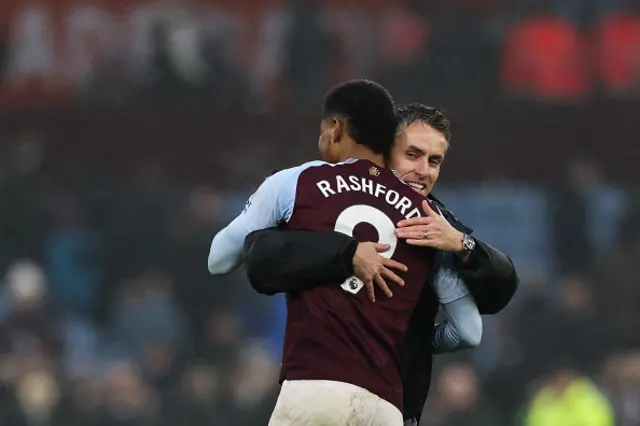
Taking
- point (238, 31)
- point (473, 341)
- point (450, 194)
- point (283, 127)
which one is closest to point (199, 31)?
point (238, 31)

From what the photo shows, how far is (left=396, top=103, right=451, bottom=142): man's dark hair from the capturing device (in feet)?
12.5

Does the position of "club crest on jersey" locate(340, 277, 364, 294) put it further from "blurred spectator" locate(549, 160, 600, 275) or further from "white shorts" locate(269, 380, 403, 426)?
"blurred spectator" locate(549, 160, 600, 275)

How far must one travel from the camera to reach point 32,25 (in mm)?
11797

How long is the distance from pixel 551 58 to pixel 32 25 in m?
4.24

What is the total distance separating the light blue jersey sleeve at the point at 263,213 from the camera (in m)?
3.54

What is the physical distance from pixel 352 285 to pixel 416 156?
444 mm

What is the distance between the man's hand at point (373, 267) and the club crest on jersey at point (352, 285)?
0.02 m

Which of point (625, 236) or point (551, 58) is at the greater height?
point (551, 58)

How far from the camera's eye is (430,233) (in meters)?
3.52

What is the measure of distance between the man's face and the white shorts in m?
0.58

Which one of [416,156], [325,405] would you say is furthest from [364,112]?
[325,405]

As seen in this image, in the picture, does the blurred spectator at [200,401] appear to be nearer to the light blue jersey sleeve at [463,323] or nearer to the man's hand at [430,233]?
the light blue jersey sleeve at [463,323]

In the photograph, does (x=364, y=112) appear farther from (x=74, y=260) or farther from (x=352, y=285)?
(x=74, y=260)

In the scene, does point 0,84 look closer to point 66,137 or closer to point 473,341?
point 66,137
